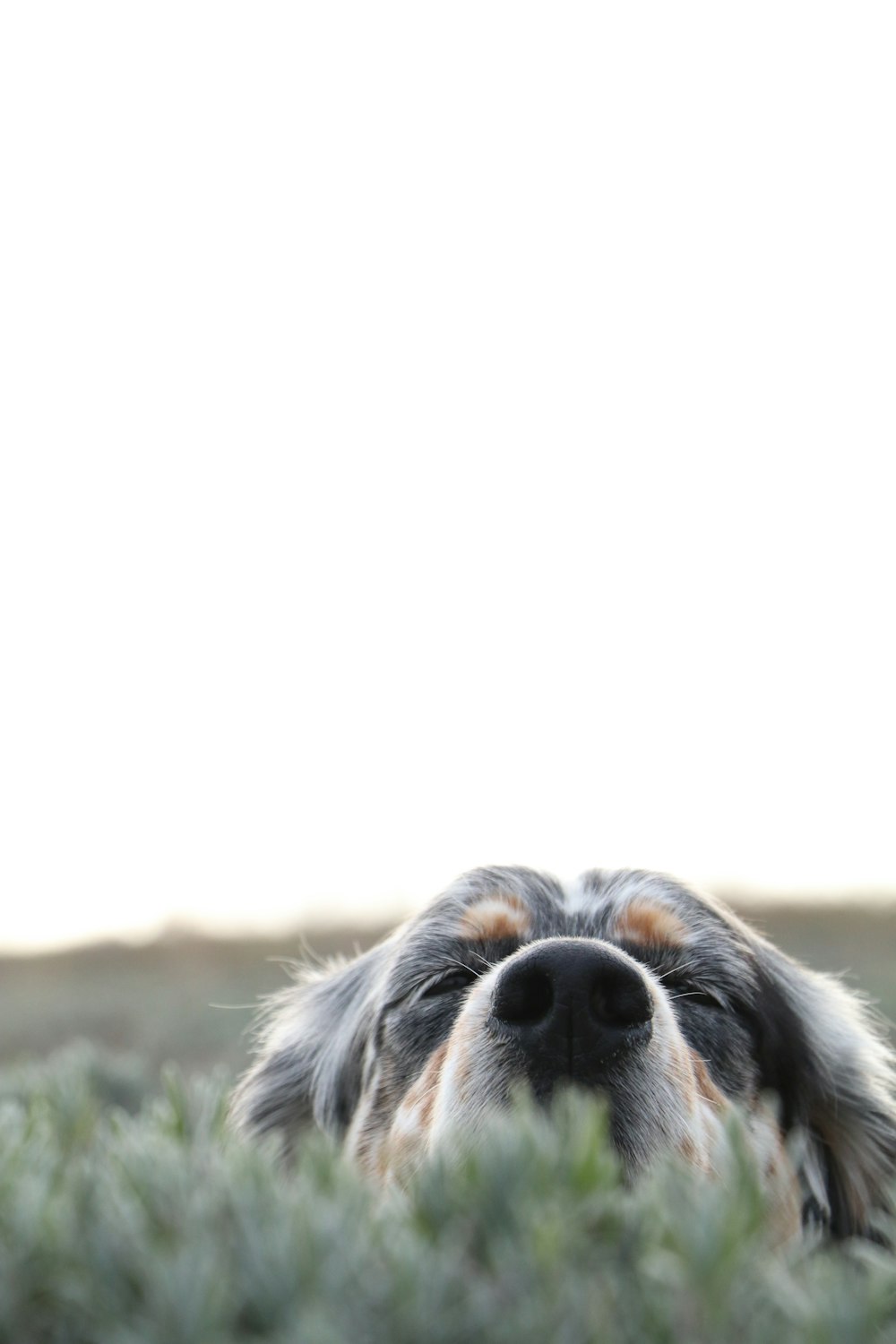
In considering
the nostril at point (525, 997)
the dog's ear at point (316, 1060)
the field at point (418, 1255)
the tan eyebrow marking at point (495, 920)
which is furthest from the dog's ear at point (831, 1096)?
the field at point (418, 1255)

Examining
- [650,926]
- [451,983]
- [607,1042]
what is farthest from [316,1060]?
[607,1042]

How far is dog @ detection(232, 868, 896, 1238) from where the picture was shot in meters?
2.62

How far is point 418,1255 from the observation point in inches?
38.0

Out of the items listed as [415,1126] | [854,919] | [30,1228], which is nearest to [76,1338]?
[30,1228]

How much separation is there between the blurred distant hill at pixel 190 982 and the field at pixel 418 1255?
345cm

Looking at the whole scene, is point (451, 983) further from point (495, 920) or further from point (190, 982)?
point (190, 982)

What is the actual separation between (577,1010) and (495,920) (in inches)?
34.4

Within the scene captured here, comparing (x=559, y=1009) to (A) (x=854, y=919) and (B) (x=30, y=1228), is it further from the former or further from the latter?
(A) (x=854, y=919)

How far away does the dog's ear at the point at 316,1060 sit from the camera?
12.7 feet

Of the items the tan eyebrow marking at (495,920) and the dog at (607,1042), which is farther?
the tan eyebrow marking at (495,920)

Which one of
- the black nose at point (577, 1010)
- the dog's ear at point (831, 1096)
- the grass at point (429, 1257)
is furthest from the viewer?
the dog's ear at point (831, 1096)

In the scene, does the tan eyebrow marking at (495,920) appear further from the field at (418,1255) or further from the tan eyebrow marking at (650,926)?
the field at (418,1255)

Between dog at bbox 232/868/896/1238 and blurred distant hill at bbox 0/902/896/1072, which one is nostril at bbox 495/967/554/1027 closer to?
dog at bbox 232/868/896/1238

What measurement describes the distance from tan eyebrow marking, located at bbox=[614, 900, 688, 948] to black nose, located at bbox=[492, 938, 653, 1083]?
77 centimetres
